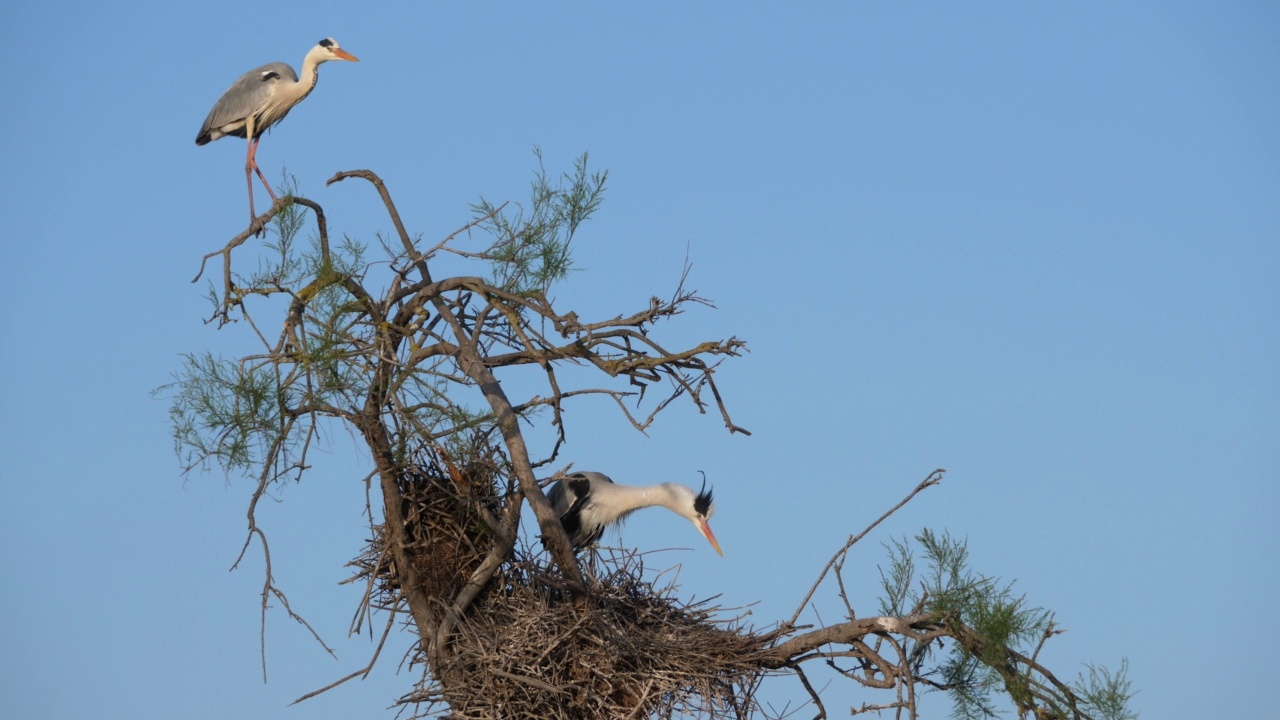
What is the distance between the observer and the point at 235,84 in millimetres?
7668

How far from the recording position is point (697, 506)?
289 inches

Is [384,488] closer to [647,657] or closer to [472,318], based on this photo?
[472,318]

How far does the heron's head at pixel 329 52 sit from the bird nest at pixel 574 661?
11.3 ft

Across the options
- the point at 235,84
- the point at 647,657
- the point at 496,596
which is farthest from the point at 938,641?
the point at 235,84

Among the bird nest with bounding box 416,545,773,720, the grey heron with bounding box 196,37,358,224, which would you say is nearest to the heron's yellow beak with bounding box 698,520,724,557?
the bird nest with bounding box 416,545,773,720

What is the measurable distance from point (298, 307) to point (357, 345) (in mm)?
262

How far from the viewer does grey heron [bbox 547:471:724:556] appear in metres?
7.16

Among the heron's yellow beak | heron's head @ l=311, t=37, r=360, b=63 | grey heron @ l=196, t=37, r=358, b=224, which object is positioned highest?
heron's head @ l=311, t=37, r=360, b=63

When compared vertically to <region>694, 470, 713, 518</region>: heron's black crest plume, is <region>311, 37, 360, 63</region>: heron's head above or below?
above

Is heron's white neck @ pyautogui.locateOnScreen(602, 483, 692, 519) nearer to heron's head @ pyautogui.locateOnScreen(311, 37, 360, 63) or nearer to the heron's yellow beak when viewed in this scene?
the heron's yellow beak

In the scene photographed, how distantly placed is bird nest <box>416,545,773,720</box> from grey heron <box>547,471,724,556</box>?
114 centimetres

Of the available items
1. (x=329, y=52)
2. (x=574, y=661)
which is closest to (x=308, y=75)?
(x=329, y=52)

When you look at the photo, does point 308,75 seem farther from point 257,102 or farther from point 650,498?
point 650,498

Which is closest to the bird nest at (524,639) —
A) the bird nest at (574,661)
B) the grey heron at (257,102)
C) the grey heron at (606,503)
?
the bird nest at (574,661)
